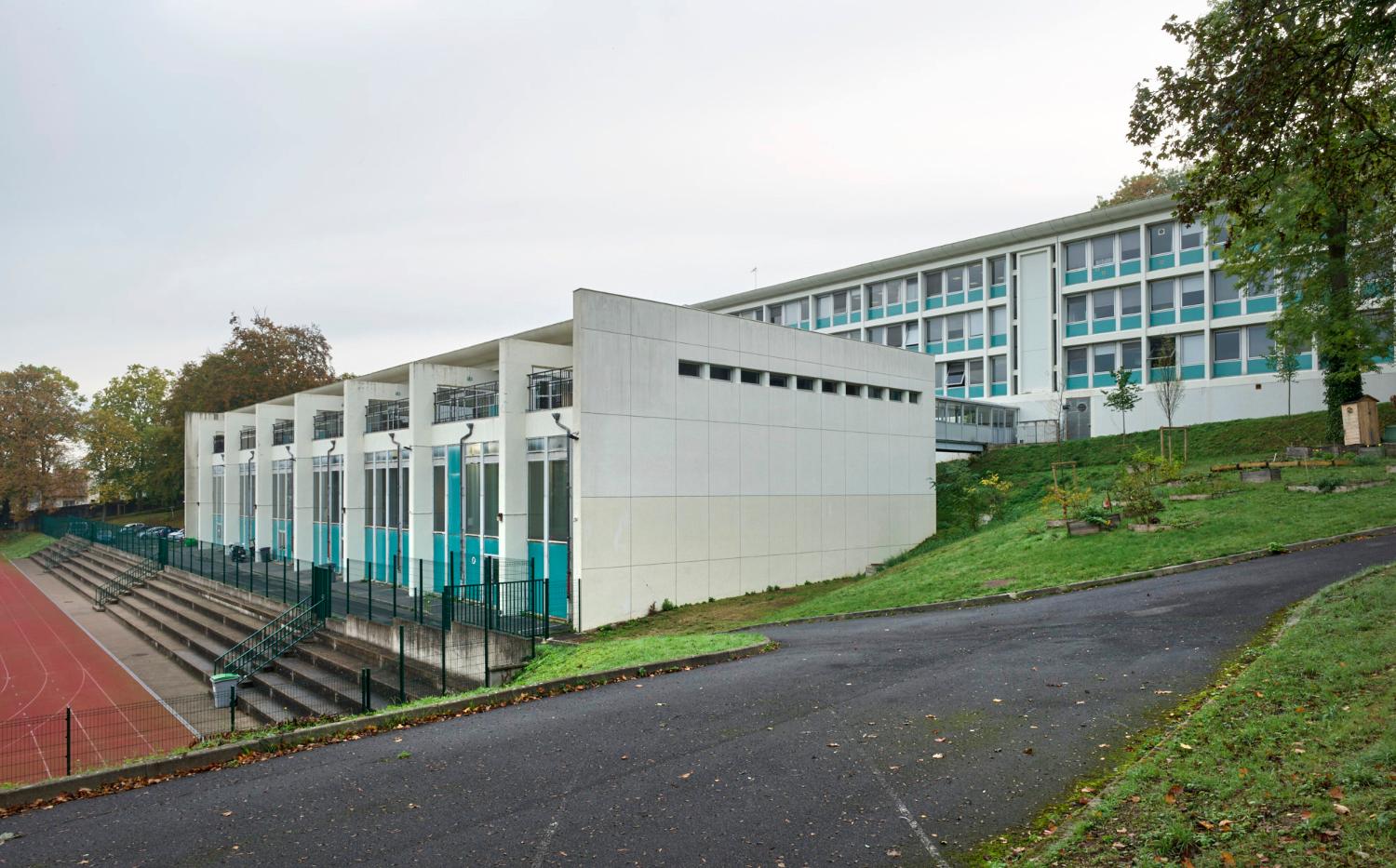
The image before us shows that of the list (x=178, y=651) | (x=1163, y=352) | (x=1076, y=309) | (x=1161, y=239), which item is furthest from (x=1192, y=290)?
(x=178, y=651)

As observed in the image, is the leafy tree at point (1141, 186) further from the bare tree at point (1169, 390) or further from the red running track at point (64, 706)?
the red running track at point (64, 706)

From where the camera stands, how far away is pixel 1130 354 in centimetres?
4556

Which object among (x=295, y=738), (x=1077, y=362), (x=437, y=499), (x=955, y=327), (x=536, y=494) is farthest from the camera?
(x=955, y=327)

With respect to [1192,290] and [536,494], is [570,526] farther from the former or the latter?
[1192,290]

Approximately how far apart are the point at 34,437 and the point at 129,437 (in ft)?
25.4

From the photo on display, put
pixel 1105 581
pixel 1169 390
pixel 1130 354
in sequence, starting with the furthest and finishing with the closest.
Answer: pixel 1130 354 < pixel 1169 390 < pixel 1105 581

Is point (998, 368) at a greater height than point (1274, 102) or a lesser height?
greater

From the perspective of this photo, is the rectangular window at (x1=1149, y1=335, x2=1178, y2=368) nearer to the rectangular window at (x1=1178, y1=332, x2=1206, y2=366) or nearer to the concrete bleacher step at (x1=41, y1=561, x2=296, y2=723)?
the rectangular window at (x1=1178, y1=332, x2=1206, y2=366)

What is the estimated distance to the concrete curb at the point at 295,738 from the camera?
9257 mm

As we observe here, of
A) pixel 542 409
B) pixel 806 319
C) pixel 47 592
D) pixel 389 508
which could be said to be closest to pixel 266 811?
pixel 542 409

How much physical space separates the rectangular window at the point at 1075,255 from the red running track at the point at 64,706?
46415 mm

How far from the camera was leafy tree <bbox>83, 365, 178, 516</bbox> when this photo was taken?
7369 cm

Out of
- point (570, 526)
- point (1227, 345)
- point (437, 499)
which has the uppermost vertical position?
point (1227, 345)

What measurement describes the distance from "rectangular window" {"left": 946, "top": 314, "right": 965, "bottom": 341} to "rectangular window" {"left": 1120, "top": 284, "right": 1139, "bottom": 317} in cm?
932
